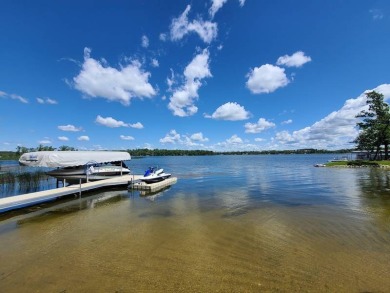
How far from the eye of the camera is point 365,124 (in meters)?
48.1

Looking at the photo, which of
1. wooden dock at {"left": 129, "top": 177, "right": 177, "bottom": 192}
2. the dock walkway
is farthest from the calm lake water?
wooden dock at {"left": 129, "top": 177, "right": 177, "bottom": 192}

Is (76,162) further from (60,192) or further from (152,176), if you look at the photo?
(152,176)

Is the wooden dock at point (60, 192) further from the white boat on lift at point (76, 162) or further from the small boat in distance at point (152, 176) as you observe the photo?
the white boat on lift at point (76, 162)

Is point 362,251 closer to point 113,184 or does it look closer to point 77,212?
point 77,212

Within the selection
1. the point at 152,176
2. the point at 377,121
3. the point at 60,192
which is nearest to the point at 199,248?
the point at 60,192

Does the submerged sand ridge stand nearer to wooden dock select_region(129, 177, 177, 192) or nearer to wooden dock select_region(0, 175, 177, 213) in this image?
wooden dock select_region(0, 175, 177, 213)

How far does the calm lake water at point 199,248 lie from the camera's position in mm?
5582

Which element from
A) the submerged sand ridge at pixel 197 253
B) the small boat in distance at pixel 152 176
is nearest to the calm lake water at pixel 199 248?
the submerged sand ridge at pixel 197 253

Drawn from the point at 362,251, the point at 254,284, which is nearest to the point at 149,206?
the point at 254,284

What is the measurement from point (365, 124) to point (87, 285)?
5815 cm

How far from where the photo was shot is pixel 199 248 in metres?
7.66

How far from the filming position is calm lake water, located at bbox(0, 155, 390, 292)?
5.58 metres

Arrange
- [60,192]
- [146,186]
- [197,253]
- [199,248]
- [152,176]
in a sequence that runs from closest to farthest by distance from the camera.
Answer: [197,253] → [199,248] → [60,192] → [146,186] → [152,176]

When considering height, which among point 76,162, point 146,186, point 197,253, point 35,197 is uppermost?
point 76,162
